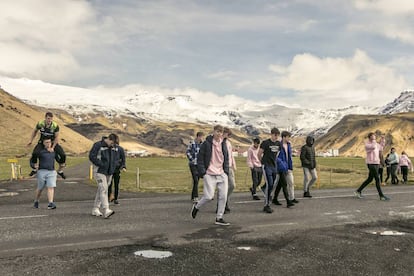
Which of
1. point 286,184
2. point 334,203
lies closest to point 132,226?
point 286,184

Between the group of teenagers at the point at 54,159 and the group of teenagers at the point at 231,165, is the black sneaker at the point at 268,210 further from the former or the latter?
the group of teenagers at the point at 54,159

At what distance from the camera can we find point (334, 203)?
13430 mm

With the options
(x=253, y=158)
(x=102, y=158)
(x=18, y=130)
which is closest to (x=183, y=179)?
(x=253, y=158)

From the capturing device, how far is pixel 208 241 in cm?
779

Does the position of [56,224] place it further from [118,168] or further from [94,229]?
[118,168]

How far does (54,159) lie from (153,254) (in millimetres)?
6423

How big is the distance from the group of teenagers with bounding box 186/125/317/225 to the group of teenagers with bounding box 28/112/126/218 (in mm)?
2260

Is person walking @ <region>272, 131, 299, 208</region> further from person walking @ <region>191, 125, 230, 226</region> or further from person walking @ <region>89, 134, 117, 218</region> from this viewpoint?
person walking @ <region>89, 134, 117, 218</region>

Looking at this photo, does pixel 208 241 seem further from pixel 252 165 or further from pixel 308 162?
pixel 308 162

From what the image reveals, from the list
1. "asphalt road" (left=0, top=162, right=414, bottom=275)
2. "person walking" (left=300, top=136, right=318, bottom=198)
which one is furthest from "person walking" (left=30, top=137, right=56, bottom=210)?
"person walking" (left=300, top=136, right=318, bottom=198)

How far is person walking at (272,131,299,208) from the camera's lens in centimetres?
1260

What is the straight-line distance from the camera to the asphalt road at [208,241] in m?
6.20

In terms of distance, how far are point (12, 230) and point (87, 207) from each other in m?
3.69

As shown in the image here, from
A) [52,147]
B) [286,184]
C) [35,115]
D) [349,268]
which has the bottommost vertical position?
[349,268]
